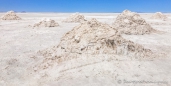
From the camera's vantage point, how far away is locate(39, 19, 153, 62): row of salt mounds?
8695mm

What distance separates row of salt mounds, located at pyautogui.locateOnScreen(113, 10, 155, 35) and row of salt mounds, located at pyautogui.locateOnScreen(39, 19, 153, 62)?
808cm

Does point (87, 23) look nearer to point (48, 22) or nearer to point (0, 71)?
point (0, 71)

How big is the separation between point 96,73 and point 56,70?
1467 millimetres

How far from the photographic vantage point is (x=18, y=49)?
1192cm

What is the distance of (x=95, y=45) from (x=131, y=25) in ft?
32.2

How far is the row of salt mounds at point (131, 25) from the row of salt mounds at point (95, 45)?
8082 mm

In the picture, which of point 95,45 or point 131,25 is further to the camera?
point 131,25

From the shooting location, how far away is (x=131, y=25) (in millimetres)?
17953

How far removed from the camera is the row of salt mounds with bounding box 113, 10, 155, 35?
1763 cm

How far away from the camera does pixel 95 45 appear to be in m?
8.80

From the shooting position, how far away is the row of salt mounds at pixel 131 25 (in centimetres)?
1763

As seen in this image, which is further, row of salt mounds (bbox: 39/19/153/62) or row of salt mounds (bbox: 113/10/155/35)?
row of salt mounds (bbox: 113/10/155/35)

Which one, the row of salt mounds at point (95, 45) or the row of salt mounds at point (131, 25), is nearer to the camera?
the row of salt mounds at point (95, 45)

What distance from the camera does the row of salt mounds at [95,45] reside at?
28.5ft
